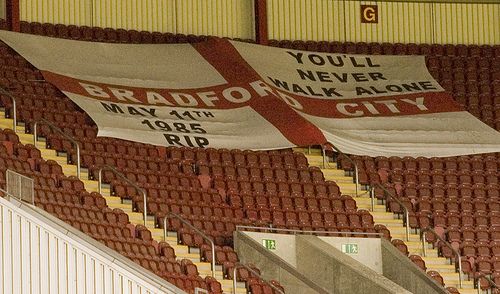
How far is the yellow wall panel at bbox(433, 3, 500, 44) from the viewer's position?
25922 mm

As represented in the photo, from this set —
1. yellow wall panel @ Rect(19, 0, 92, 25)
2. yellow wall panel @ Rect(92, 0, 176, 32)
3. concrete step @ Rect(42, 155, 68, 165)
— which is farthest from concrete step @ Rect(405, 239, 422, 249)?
yellow wall panel @ Rect(19, 0, 92, 25)

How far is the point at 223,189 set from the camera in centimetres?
2097

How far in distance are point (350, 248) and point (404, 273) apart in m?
0.89

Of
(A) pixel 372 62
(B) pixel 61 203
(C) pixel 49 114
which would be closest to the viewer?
(B) pixel 61 203

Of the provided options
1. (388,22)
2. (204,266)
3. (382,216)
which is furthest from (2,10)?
(388,22)

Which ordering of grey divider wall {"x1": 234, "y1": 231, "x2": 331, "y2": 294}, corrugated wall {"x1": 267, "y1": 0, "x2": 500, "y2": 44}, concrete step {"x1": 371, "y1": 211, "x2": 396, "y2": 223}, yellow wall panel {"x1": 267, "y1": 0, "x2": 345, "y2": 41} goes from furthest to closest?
corrugated wall {"x1": 267, "y1": 0, "x2": 500, "y2": 44} < yellow wall panel {"x1": 267, "y1": 0, "x2": 345, "y2": 41} < concrete step {"x1": 371, "y1": 211, "x2": 396, "y2": 223} < grey divider wall {"x1": 234, "y1": 231, "x2": 331, "y2": 294}

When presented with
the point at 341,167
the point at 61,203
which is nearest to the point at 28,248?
the point at 61,203

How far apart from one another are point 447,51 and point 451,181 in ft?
11.8

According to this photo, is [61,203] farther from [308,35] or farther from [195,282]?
[308,35]

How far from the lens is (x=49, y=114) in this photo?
20.6 m

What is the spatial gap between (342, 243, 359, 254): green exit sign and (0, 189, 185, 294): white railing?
6322 mm

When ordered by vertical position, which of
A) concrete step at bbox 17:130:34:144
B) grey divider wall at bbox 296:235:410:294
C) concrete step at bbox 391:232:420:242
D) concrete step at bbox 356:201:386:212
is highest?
concrete step at bbox 17:130:34:144

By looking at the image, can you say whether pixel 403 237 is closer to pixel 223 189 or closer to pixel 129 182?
pixel 223 189

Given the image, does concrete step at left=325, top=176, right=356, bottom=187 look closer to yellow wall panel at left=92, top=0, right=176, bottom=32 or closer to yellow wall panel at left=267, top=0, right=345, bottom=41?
yellow wall panel at left=267, top=0, right=345, bottom=41
